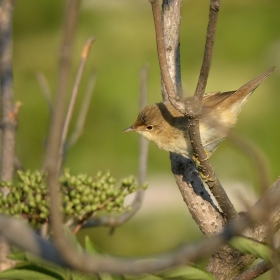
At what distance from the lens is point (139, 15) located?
10359 millimetres

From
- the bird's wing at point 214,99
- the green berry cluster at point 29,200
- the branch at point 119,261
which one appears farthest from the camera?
the bird's wing at point 214,99

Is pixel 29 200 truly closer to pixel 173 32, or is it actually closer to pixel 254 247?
pixel 254 247

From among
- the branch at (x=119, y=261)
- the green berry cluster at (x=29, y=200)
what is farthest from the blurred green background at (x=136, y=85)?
the branch at (x=119, y=261)

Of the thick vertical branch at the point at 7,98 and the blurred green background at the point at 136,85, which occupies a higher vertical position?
the blurred green background at the point at 136,85

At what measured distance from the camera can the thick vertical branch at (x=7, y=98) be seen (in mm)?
2453

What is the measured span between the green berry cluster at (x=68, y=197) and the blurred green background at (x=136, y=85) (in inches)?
121

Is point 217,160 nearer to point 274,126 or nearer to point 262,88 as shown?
point 274,126

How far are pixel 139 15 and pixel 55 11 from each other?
4.95ft

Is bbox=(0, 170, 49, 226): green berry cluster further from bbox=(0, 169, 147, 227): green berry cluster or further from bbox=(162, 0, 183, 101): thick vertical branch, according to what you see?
bbox=(162, 0, 183, 101): thick vertical branch

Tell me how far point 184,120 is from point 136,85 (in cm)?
482

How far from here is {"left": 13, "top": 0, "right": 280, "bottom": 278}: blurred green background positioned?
6.39 metres

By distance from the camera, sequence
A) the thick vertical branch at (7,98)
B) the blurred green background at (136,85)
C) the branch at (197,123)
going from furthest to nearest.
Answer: the blurred green background at (136,85)
the thick vertical branch at (7,98)
the branch at (197,123)

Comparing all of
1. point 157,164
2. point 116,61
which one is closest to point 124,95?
point 116,61

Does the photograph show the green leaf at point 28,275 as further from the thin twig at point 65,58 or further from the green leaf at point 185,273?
the thin twig at point 65,58
